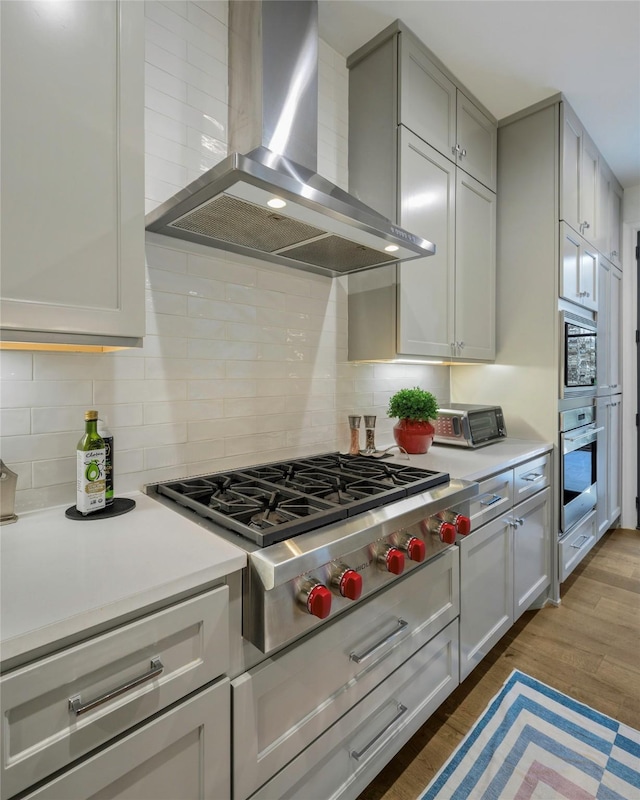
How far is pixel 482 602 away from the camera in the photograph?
5.85 ft

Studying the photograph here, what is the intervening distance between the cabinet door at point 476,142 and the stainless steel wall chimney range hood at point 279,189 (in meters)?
1.01

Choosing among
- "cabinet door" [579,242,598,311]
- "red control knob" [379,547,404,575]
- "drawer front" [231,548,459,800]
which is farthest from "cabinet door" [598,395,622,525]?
"red control knob" [379,547,404,575]

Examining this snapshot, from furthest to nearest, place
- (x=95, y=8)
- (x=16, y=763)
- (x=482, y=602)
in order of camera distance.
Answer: (x=482, y=602) < (x=95, y=8) < (x=16, y=763)

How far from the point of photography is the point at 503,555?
1.95m

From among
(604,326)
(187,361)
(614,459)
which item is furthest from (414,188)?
(614,459)

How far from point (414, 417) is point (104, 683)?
5.39ft

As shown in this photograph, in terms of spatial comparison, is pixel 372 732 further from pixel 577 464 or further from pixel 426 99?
pixel 426 99

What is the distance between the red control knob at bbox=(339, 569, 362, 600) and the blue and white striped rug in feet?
3.00

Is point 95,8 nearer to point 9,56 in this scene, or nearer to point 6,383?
point 9,56

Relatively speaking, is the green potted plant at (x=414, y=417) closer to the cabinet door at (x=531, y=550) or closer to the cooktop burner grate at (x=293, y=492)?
the cooktop burner grate at (x=293, y=492)

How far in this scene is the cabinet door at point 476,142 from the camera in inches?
91.0

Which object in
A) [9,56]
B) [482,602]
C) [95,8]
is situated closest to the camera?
[9,56]

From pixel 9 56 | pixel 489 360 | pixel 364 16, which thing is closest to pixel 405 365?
pixel 489 360

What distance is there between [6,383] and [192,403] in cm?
56
